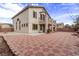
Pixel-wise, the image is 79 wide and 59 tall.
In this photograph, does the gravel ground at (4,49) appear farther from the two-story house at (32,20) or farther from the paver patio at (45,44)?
the two-story house at (32,20)

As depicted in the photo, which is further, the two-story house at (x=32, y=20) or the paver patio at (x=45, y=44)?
the two-story house at (x=32, y=20)

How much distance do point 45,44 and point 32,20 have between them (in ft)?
1.95

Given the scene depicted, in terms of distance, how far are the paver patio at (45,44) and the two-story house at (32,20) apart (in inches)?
6.4

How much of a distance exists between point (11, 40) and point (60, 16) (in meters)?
1.20

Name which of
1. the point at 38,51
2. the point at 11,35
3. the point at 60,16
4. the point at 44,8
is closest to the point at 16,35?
the point at 11,35

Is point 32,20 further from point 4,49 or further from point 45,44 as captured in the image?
point 4,49

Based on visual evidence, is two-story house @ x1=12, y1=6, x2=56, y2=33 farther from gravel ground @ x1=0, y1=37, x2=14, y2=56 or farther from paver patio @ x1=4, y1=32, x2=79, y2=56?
gravel ground @ x1=0, y1=37, x2=14, y2=56

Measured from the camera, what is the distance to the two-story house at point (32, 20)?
3.10m

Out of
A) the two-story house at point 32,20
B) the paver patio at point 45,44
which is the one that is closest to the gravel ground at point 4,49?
the paver patio at point 45,44

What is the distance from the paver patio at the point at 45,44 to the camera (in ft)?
9.44

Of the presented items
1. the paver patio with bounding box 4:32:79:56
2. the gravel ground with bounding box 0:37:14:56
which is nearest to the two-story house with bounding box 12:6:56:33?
the paver patio with bounding box 4:32:79:56

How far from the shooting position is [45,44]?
3043mm

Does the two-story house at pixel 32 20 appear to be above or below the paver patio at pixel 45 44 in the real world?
above

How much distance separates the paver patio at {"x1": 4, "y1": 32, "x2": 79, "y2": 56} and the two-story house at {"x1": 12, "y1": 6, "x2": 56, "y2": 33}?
0.54 feet
